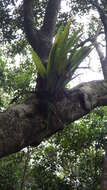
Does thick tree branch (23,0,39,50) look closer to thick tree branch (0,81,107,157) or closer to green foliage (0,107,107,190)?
thick tree branch (0,81,107,157)

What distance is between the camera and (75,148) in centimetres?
536

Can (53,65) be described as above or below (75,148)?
below

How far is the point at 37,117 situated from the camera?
2332 millimetres

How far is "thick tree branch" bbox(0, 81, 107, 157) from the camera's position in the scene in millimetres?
2082

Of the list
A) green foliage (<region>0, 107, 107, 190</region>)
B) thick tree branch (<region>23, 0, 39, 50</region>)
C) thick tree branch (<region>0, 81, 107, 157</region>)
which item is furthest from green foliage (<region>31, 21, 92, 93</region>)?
green foliage (<region>0, 107, 107, 190</region>)

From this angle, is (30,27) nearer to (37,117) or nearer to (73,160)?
(37,117)

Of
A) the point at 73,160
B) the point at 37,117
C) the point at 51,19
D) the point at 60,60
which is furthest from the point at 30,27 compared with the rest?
the point at 73,160

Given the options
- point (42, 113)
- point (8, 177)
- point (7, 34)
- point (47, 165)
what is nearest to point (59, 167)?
point (47, 165)

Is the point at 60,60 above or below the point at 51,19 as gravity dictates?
below

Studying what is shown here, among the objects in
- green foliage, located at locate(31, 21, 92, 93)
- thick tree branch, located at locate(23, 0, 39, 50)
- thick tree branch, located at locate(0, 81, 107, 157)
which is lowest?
thick tree branch, located at locate(0, 81, 107, 157)

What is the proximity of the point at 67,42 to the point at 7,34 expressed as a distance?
160 inches

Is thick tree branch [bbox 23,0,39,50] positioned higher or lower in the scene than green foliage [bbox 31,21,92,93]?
higher

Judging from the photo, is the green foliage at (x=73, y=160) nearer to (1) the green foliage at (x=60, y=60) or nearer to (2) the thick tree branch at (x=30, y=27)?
(2) the thick tree branch at (x=30, y=27)

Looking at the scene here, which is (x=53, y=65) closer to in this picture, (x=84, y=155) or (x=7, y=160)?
(x=84, y=155)
